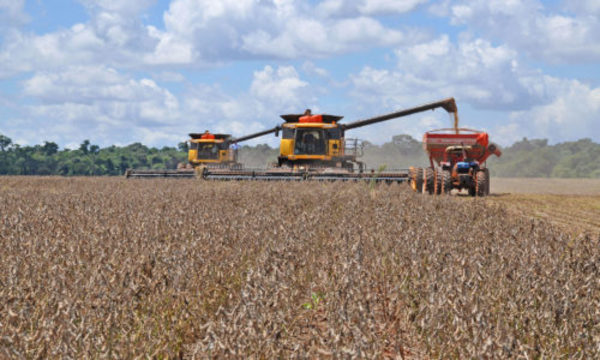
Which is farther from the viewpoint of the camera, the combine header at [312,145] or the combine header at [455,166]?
the combine header at [312,145]

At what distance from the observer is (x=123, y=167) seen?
58812 millimetres

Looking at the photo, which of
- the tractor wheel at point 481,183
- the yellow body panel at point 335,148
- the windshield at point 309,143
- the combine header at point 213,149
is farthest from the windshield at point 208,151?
the tractor wheel at point 481,183

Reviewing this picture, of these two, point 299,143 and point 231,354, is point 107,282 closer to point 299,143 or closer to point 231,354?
point 231,354

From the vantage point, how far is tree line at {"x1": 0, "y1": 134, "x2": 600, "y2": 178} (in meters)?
53.9

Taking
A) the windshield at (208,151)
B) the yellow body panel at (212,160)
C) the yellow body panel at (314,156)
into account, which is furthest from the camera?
the windshield at (208,151)

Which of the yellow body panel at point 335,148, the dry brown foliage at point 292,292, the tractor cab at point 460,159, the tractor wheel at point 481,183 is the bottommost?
the dry brown foliage at point 292,292

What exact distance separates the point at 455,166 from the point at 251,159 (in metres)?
57.7

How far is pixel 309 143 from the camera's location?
1838 cm

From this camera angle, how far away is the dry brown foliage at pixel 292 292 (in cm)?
225

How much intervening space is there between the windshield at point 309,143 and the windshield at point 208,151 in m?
9.64

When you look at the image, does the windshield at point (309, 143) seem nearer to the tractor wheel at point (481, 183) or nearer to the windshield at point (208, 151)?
the tractor wheel at point (481, 183)

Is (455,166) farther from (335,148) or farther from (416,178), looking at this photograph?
(335,148)

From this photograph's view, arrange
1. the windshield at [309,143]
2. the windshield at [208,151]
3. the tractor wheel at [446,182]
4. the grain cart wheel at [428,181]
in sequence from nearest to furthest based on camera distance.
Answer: the tractor wheel at [446,182]
the grain cart wheel at [428,181]
the windshield at [309,143]
the windshield at [208,151]

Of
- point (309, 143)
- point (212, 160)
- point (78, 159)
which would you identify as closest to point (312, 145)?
point (309, 143)
